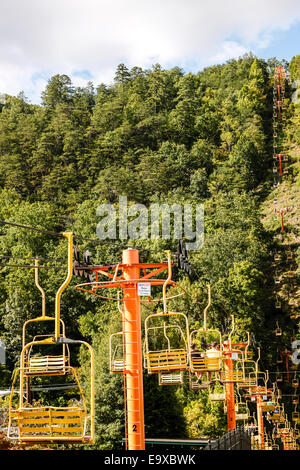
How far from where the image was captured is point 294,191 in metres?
61.2

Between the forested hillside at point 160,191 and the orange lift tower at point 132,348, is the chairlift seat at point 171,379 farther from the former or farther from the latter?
the forested hillside at point 160,191

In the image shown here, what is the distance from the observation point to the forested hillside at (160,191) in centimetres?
3531

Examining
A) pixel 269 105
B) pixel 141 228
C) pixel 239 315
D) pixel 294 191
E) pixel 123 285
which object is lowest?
pixel 123 285

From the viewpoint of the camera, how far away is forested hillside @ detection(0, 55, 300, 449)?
35.3 m

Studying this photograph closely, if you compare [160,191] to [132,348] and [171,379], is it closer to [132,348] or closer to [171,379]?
[171,379]

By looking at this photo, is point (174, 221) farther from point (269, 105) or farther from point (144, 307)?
point (269, 105)

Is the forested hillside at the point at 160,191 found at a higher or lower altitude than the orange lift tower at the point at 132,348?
higher

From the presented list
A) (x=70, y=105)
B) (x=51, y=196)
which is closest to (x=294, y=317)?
(x=51, y=196)

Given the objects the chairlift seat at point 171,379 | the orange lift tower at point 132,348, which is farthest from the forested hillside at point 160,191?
the orange lift tower at point 132,348

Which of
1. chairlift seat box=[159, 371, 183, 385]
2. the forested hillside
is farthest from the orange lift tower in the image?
the forested hillside

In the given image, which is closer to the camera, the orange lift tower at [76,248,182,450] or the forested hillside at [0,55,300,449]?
the orange lift tower at [76,248,182,450]

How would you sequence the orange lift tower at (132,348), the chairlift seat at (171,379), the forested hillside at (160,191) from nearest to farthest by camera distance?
the orange lift tower at (132,348)
the chairlift seat at (171,379)
the forested hillside at (160,191)

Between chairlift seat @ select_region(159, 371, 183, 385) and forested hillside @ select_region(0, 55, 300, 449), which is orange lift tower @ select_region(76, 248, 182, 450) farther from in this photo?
forested hillside @ select_region(0, 55, 300, 449)
